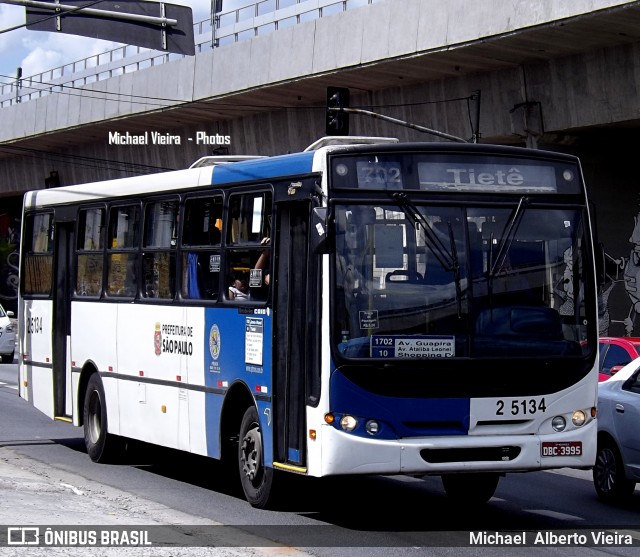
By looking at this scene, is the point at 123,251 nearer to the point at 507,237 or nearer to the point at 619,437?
the point at 507,237

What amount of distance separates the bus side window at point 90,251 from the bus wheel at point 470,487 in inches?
205

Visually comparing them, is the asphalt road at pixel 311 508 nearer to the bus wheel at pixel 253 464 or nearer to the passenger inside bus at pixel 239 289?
the bus wheel at pixel 253 464

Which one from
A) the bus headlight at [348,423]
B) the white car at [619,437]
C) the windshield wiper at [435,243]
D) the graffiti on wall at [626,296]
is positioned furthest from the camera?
the graffiti on wall at [626,296]

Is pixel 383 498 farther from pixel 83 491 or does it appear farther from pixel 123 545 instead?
pixel 123 545

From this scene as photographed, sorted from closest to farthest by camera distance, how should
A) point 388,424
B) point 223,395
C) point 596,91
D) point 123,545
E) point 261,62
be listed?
point 123,545
point 388,424
point 223,395
point 596,91
point 261,62

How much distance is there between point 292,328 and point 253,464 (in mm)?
1403

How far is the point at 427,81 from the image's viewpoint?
3400 cm

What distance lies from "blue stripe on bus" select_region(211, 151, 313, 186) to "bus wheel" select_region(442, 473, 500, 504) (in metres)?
3.07

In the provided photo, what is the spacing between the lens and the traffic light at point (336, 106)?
25.7m

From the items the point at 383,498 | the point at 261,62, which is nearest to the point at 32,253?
the point at 383,498

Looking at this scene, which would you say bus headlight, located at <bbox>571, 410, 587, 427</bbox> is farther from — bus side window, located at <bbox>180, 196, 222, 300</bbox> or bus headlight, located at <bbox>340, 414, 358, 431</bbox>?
bus side window, located at <bbox>180, 196, 222, 300</bbox>

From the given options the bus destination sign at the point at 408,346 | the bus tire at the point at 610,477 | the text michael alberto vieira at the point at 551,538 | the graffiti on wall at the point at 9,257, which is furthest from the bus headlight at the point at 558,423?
the graffiti on wall at the point at 9,257

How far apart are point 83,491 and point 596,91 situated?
19986 millimetres

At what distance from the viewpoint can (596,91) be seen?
29203 millimetres
